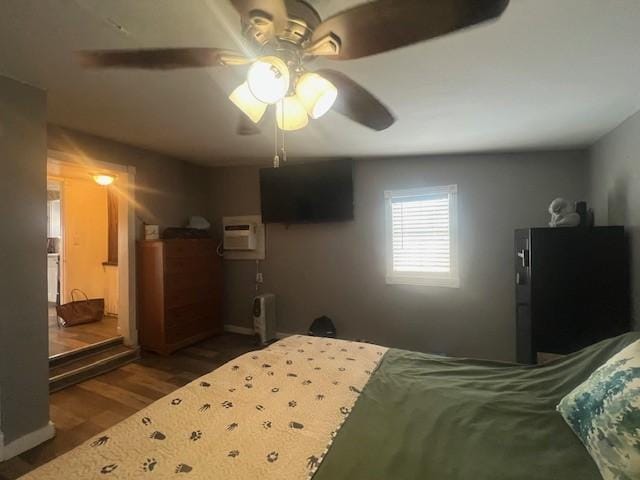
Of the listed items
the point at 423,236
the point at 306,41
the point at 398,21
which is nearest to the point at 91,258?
the point at 423,236

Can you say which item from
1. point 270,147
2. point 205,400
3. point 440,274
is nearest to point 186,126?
point 270,147

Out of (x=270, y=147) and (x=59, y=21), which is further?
(x=270, y=147)

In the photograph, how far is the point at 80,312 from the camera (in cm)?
400

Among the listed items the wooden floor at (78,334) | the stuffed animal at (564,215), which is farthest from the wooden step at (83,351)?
the stuffed animal at (564,215)

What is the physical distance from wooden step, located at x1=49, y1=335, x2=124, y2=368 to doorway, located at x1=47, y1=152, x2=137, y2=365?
0.01 metres

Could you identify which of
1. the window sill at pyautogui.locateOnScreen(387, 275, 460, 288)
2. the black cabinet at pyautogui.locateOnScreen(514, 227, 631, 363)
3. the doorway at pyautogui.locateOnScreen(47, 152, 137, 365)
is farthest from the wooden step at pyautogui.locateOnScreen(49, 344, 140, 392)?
the black cabinet at pyautogui.locateOnScreen(514, 227, 631, 363)

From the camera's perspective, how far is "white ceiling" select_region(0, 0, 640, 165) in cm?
123

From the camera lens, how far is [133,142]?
3037 mm

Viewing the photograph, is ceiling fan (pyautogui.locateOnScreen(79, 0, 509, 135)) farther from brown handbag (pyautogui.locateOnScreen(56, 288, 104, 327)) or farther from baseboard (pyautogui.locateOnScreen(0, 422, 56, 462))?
brown handbag (pyautogui.locateOnScreen(56, 288, 104, 327))

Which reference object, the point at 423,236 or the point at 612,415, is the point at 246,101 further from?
the point at 423,236

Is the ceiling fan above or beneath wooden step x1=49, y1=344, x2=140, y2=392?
above

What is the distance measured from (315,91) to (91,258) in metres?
5.04

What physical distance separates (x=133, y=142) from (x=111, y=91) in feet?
4.10

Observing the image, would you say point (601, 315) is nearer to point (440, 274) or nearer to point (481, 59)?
point (440, 274)
